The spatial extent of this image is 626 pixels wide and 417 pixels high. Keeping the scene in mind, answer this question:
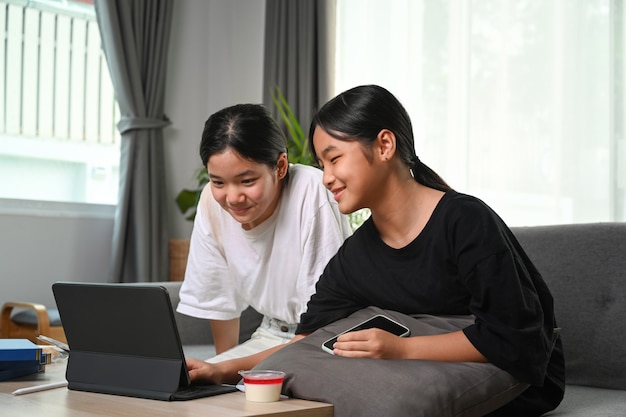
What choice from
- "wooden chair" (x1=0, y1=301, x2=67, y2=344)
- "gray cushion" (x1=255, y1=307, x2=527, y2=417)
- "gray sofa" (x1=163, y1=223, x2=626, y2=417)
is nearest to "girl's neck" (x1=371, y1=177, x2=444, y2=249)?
"gray cushion" (x1=255, y1=307, x2=527, y2=417)

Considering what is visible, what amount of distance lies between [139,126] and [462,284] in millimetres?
3368

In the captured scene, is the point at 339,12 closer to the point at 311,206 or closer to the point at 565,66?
the point at 565,66

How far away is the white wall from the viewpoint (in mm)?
4484

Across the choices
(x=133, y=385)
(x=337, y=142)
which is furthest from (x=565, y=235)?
(x=133, y=385)

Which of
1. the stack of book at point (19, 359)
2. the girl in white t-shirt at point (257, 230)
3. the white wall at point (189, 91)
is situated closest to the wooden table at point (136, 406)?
the stack of book at point (19, 359)

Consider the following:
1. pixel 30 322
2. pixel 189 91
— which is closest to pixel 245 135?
pixel 30 322

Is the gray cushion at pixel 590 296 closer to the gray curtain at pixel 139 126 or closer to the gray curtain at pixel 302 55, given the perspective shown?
the gray curtain at pixel 302 55

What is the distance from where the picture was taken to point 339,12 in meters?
4.59

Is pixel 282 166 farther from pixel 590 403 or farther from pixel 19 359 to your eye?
pixel 590 403

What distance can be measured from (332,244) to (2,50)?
2947 millimetres

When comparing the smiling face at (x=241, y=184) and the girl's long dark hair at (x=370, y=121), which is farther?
the smiling face at (x=241, y=184)

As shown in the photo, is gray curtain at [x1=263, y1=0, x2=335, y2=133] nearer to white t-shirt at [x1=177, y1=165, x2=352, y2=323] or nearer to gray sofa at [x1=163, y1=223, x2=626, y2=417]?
white t-shirt at [x1=177, y1=165, x2=352, y2=323]

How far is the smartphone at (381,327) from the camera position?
57.3 inches

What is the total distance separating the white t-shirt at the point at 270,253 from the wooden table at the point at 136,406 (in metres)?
0.67
